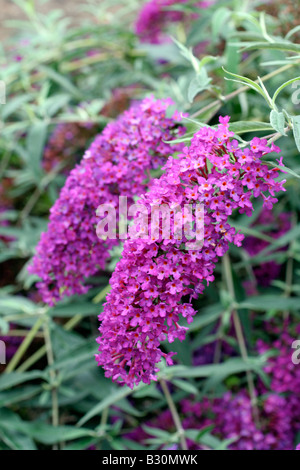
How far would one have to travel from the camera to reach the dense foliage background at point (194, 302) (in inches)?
50.9

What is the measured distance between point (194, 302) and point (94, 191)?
0.74 meters

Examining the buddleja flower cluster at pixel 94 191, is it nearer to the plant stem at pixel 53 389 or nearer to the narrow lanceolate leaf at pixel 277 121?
the narrow lanceolate leaf at pixel 277 121

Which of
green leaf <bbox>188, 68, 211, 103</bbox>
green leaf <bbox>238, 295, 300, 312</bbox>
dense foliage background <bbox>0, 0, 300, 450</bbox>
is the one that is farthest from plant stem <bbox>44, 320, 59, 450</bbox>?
green leaf <bbox>188, 68, 211, 103</bbox>

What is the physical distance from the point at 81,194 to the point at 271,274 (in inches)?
33.5

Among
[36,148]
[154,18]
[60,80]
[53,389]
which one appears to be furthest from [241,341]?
[154,18]

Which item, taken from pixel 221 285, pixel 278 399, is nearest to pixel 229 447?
pixel 278 399

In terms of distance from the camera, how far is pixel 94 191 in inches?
40.0

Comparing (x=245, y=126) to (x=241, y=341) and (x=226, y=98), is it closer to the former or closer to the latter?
(x=226, y=98)

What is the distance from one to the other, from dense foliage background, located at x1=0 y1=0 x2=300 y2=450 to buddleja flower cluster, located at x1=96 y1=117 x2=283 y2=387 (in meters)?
0.10

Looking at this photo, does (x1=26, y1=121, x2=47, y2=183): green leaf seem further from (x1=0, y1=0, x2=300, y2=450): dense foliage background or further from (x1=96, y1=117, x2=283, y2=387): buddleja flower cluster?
(x1=96, y1=117, x2=283, y2=387): buddleja flower cluster

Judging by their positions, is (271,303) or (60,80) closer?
(271,303)

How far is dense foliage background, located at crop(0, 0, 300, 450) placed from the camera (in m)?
1.29

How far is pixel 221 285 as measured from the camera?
5.26 ft
